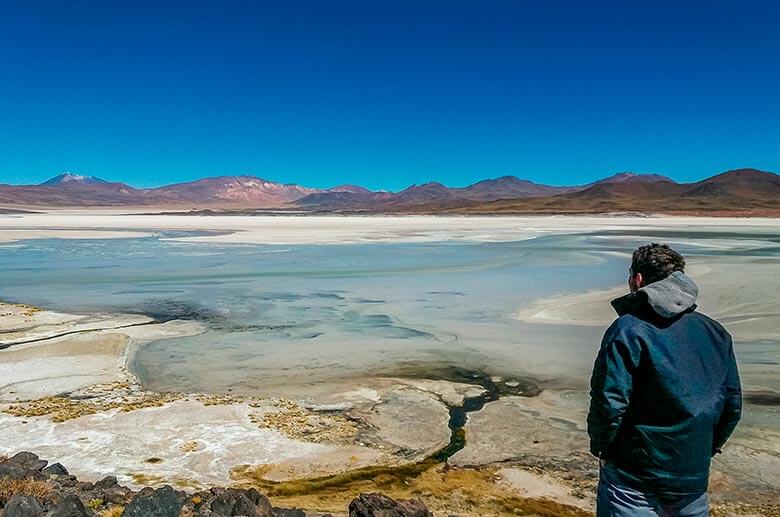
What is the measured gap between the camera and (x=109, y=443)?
6.51m

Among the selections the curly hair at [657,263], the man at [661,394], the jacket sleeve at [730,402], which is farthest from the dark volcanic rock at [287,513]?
the curly hair at [657,263]

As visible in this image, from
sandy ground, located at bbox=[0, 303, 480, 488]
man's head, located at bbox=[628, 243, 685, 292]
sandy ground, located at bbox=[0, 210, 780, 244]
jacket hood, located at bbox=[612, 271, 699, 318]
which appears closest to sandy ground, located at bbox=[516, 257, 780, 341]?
sandy ground, located at bbox=[0, 303, 480, 488]

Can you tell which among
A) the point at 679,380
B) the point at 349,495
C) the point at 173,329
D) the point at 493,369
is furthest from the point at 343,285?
the point at 679,380

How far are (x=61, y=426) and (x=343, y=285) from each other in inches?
426

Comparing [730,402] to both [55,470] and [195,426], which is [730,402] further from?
[195,426]

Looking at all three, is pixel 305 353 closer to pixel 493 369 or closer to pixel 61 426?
pixel 493 369

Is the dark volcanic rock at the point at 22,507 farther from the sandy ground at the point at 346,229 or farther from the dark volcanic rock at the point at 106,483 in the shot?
the sandy ground at the point at 346,229

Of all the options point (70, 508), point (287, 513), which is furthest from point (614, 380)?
point (70, 508)

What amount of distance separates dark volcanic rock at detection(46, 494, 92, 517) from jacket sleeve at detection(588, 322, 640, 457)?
3.53 meters

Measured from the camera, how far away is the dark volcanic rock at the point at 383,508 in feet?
14.5

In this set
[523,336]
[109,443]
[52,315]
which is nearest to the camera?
[109,443]

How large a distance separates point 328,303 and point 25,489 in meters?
10.1

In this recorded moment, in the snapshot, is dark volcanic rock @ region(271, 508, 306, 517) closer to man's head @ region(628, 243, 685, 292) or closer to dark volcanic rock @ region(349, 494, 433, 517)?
dark volcanic rock @ region(349, 494, 433, 517)

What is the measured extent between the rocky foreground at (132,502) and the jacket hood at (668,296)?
2586 mm
